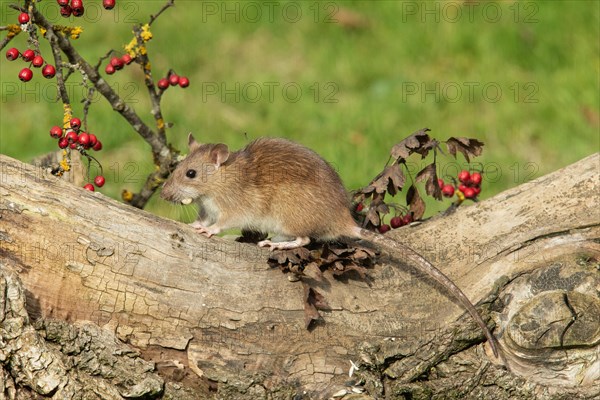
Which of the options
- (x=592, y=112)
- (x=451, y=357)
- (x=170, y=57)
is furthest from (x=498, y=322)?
(x=170, y=57)

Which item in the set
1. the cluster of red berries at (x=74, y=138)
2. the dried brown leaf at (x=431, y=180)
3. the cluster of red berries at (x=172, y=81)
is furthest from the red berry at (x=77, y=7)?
the dried brown leaf at (x=431, y=180)

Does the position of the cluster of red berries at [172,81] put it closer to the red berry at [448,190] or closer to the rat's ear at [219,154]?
the rat's ear at [219,154]

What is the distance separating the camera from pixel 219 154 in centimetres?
558

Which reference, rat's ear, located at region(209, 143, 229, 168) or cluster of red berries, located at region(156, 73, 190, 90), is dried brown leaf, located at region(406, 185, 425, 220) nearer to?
rat's ear, located at region(209, 143, 229, 168)

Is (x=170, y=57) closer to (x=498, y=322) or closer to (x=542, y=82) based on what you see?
(x=542, y=82)

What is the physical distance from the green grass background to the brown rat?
1909mm

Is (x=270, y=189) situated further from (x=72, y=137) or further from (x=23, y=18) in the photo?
(x=23, y=18)

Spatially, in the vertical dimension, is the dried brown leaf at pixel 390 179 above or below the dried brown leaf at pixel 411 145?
below

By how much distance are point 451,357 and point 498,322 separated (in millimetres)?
315

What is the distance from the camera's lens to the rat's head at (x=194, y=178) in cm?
562

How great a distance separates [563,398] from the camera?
14.6ft

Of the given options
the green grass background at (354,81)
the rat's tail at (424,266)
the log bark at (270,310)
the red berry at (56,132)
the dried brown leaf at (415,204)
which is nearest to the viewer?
the log bark at (270,310)

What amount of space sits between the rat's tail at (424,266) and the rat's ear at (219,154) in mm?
1112

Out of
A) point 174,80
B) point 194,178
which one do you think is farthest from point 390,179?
point 174,80
